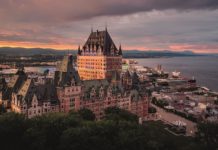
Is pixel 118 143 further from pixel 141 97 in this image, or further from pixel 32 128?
pixel 141 97

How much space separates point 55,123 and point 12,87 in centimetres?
2725

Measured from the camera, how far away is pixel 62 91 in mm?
79875

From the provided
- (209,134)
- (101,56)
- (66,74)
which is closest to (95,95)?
(66,74)

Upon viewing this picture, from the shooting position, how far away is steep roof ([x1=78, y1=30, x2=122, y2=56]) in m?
110

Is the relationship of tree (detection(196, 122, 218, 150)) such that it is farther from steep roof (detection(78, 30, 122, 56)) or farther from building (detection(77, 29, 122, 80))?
steep roof (detection(78, 30, 122, 56))

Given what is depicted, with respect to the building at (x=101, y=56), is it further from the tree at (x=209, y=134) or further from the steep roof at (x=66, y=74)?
the tree at (x=209, y=134)

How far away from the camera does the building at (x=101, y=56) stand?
10975 cm

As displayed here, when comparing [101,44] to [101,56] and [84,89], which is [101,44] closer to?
[101,56]

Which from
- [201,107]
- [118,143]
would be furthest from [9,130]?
[201,107]

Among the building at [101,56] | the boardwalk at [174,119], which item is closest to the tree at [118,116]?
the boardwalk at [174,119]

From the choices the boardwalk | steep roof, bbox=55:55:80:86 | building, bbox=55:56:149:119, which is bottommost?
the boardwalk

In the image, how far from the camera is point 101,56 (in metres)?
110

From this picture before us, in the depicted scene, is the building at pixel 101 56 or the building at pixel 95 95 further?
the building at pixel 101 56

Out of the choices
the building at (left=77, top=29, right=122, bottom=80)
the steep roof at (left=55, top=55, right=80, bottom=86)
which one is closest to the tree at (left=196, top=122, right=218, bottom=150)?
the steep roof at (left=55, top=55, right=80, bottom=86)
